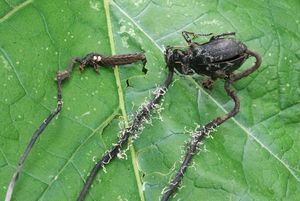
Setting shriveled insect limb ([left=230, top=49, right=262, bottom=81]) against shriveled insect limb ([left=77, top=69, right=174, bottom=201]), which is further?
shriveled insect limb ([left=230, top=49, right=262, bottom=81])

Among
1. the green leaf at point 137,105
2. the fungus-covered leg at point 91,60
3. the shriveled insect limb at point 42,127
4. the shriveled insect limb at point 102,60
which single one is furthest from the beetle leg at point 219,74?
the shriveled insect limb at point 42,127

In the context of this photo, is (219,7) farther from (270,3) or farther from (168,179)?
(168,179)

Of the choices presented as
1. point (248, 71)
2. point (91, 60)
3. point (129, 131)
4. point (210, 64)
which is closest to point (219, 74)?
point (210, 64)

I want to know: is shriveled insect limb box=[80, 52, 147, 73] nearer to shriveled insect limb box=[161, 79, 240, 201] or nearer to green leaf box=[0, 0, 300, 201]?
green leaf box=[0, 0, 300, 201]

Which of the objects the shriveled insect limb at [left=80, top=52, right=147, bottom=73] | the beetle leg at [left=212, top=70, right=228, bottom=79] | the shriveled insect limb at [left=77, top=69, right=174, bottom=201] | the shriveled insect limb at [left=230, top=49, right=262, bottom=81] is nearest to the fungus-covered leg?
the shriveled insect limb at [left=80, top=52, right=147, bottom=73]

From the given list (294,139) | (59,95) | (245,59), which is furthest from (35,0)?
(294,139)

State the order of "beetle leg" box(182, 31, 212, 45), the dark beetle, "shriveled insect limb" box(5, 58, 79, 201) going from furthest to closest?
"beetle leg" box(182, 31, 212, 45) < the dark beetle < "shriveled insect limb" box(5, 58, 79, 201)

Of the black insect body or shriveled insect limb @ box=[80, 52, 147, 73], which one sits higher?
shriveled insect limb @ box=[80, 52, 147, 73]

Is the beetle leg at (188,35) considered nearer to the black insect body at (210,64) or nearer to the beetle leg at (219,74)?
the black insect body at (210,64)

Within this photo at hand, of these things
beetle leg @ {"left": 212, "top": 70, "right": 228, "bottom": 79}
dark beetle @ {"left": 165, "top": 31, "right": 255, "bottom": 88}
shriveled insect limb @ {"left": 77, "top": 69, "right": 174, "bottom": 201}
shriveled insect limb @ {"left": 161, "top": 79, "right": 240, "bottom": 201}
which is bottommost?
shriveled insect limb @ {"left": 161, "top": 79, "right": 240, "bottom": 201}
